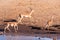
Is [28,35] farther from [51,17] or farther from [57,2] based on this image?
[57,2]

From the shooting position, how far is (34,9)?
97 centimetres

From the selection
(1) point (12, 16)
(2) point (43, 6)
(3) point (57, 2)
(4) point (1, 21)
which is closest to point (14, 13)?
(1) point (12, 16)

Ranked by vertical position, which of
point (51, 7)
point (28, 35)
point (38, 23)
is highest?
point (51, 7)

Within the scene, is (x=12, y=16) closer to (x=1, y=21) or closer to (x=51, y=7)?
(x=1, y=21)

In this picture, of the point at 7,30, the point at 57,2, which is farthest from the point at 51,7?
the point at 7,30

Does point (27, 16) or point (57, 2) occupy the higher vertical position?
point (57, 2)

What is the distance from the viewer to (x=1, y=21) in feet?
3.35

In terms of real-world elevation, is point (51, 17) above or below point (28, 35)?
above

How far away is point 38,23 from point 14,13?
0.22m

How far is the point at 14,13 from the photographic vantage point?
99 centimetres

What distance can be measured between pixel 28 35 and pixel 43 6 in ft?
0.91

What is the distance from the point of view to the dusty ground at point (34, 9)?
37.4 inches

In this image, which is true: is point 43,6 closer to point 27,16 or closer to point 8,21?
point 27,16

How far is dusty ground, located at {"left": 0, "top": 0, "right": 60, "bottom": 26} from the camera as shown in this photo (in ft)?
3.12
